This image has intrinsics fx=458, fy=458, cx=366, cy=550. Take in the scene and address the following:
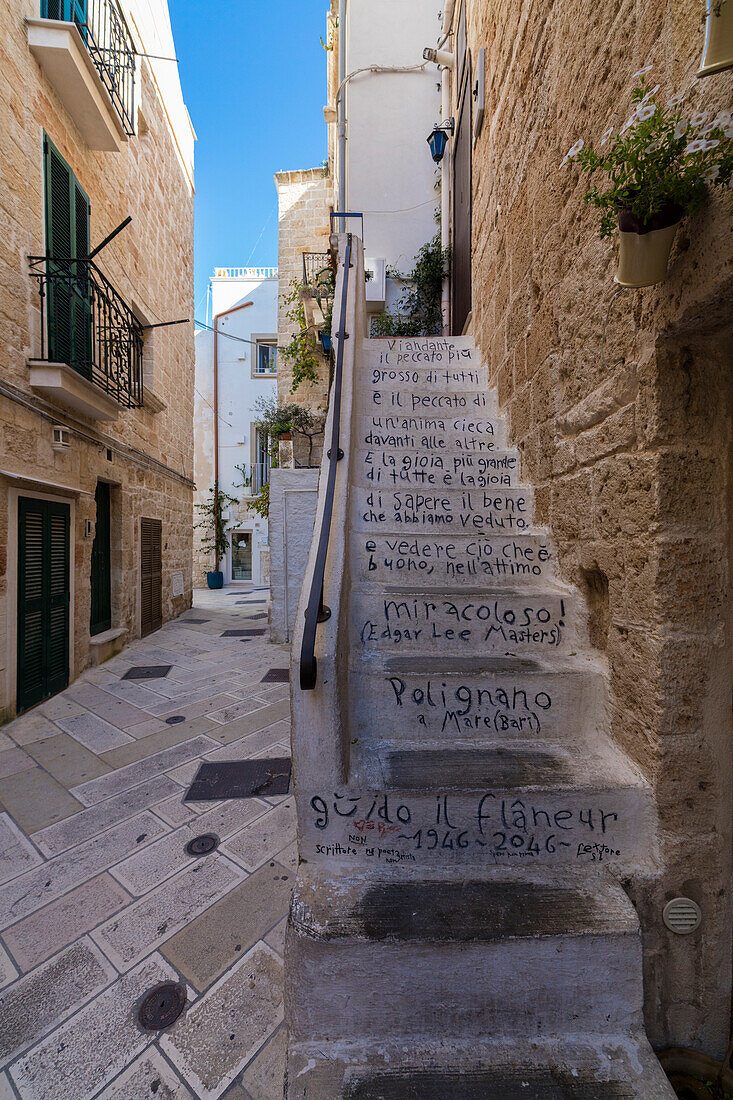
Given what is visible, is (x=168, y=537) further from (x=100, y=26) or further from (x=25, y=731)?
(x=100, y=26)

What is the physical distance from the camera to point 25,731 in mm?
3752

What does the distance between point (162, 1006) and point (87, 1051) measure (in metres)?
0.22

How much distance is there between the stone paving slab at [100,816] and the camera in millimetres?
2365

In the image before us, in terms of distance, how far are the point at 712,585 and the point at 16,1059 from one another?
2.62 metres

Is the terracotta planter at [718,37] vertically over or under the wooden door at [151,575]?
over

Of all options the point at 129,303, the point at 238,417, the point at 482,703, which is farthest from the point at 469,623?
the point at 238,417

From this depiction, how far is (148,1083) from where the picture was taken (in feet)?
4.40

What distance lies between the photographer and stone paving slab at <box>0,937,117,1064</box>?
1474mm

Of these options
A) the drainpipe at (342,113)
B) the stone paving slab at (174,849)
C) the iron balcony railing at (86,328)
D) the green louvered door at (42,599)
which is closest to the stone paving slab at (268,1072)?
the stone paving slab at (174,849)

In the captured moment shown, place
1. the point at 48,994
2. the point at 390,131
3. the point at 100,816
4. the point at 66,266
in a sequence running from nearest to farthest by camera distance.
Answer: the point at 48,994 → the point at 100,816 → the point at 66,266 → the point at 390,131

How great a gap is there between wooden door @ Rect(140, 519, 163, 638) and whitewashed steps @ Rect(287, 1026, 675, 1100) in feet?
22.3

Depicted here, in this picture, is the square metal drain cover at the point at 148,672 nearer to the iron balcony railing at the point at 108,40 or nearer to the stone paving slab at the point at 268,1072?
the stone paving slab at the point at 268,1072

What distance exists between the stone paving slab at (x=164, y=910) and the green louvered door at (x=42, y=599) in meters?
3.05

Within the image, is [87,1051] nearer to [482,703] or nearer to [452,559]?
[482,703]
